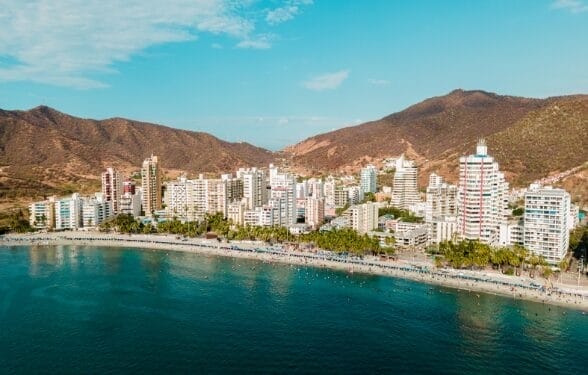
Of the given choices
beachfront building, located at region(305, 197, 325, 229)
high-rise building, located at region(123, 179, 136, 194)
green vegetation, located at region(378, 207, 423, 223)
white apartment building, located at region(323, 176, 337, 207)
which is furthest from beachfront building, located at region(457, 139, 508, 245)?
high-rise building, located at region(123, 179, 136, 194)

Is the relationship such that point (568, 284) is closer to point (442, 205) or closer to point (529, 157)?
point (442, 205)

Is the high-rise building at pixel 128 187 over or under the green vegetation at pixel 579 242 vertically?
over

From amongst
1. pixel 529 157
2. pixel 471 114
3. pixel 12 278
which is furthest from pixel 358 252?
pixel 471 114

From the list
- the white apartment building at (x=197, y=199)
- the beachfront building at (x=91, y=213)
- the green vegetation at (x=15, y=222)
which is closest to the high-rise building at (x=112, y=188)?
the beachfront building at (x=91, y=213)

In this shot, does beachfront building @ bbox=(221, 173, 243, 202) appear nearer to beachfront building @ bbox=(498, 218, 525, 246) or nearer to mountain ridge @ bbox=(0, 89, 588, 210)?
mountain ridge @ bbox=(0, 89, 588, 210)

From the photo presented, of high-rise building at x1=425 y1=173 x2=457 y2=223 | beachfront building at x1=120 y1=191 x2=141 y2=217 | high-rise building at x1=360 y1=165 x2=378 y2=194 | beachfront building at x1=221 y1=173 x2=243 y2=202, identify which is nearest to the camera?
high-rise building at x1=425 y1=173 x2=457 y2=223

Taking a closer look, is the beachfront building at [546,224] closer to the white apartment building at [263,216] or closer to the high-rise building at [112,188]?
the white apartment building at [263,216]
